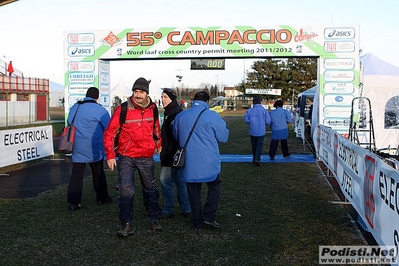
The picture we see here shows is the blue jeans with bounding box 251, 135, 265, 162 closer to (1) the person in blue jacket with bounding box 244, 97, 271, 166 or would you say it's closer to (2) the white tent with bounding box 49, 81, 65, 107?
(1) the person in blue jacket with bounding box 244, 97, 271, 166

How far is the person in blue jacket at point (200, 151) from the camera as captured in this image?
5621 mm

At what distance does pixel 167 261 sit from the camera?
4.60 m

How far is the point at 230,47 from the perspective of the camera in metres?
13.5

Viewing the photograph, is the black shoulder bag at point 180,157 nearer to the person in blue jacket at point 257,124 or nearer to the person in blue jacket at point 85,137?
the person in blue jacket at point 85,137

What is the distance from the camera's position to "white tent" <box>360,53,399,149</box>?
1515cm

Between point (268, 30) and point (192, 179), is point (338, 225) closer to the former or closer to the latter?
point (192, 179)

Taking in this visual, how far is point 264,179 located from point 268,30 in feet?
17.9

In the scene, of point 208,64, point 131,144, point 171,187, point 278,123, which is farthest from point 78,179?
point 208,64

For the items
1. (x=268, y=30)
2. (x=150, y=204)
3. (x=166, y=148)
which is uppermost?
(x=268, y=30)

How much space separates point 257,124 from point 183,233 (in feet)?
20.9

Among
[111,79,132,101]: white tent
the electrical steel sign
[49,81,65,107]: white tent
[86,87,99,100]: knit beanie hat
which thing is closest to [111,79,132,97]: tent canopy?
[111,79,132,101]: white tent

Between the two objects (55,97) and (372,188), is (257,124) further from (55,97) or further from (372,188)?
(55,97)

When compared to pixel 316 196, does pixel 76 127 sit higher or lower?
higher

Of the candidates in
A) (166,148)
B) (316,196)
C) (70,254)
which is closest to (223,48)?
(316,196)
